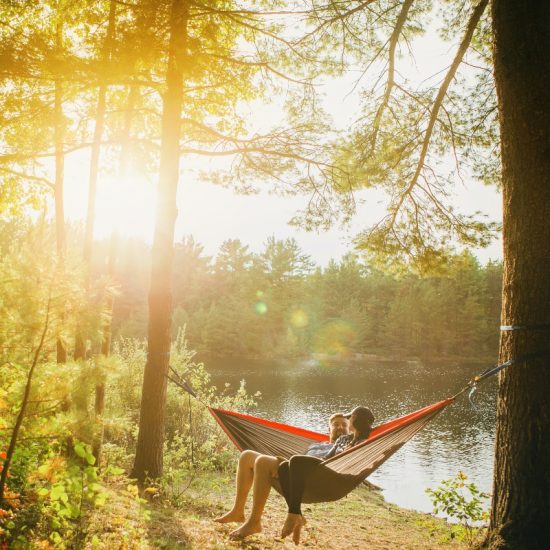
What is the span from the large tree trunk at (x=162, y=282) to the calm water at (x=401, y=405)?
2090 millimetres

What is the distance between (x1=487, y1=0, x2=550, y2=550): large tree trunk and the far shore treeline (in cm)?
2865

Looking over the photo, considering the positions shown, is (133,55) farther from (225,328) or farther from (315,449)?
(225,328)

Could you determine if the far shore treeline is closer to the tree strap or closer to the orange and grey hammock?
the orange and grey hammock

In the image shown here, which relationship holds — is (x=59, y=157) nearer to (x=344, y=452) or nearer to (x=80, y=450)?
(x=80, y=450)

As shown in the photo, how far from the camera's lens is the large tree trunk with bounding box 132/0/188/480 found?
Answer: 10.3ft

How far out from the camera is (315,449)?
288 centimetres

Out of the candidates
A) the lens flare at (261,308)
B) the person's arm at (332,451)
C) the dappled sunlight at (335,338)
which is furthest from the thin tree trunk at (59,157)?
the dappled sunlight at (335,338)

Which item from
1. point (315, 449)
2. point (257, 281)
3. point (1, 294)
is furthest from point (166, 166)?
point (257, 281)

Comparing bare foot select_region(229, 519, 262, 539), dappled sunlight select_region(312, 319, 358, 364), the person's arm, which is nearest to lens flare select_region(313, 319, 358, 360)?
dappled sunlight select_region(312, 319, 358, 364)

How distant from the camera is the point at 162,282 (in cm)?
320

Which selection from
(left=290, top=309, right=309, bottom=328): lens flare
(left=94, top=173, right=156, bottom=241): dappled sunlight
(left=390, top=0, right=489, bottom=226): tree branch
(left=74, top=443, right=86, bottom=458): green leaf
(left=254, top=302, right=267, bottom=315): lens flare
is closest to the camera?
(left=74, top=443, right=86, bottom=458): green leaf

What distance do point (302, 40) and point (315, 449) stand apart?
300 cm

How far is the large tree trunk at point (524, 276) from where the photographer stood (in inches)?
68.7

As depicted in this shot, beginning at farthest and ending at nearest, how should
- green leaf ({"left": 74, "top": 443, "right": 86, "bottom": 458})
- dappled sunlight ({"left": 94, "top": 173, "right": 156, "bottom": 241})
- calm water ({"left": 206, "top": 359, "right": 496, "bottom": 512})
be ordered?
calm water ({"left": 206, "top": 359, "right": 496, "bottom": 512})
dappled sunlight ({"left": 94, "top": 173, "right": 156, "bottom": 241})
green leaf ({"left": 74, "top": 443, "right": 86, "bottom": 458})
